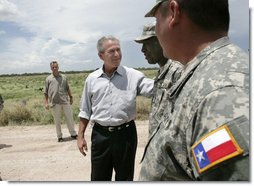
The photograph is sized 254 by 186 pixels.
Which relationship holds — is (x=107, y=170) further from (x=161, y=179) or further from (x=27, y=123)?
(x=27, y=123)

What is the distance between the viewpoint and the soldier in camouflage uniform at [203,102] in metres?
0.82

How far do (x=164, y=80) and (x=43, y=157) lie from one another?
3585 millimetres

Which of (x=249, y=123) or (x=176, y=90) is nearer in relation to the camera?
(x=249, y=123)

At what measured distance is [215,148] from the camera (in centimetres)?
83

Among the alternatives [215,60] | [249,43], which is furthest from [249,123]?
[249,43]

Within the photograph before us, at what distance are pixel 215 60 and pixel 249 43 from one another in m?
0.94

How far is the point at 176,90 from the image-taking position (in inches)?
41.3

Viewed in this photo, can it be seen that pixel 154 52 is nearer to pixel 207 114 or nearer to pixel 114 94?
pixel 114 94

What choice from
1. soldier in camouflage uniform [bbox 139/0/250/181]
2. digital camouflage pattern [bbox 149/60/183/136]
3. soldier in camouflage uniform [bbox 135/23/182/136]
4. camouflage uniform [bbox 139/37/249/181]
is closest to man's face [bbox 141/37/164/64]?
soldier in camouflage uniform [bbox 135/23/182/136]

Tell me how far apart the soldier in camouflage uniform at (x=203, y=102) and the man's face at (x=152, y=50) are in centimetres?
145

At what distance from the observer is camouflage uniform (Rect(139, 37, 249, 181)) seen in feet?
2.68

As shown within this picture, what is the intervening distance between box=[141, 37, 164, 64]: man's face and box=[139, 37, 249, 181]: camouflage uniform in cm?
159

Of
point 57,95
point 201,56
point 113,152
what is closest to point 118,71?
point 113,152

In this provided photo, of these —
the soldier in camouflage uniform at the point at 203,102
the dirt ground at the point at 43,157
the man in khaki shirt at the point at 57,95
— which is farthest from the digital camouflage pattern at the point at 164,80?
the man in khaki shirt at the point at 57,95
